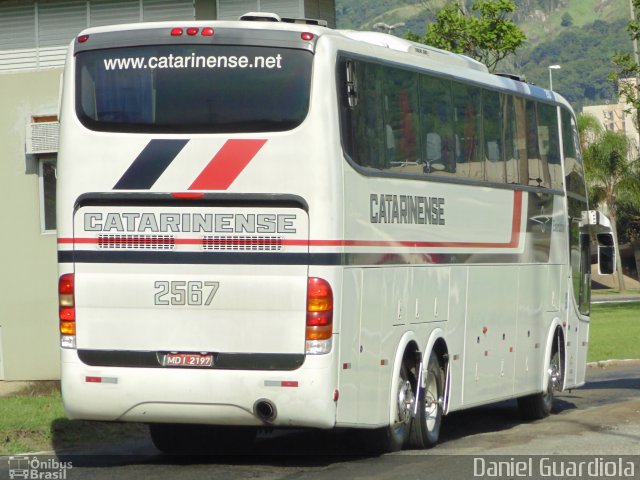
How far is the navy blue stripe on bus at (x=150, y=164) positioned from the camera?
38.7 feet

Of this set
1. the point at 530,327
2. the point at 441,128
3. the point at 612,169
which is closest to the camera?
the point at 441,128

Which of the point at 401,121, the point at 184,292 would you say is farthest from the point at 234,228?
the point at 401,121

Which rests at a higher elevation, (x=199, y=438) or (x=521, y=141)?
(x=521, y=141)

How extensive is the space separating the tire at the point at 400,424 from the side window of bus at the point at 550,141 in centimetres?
530

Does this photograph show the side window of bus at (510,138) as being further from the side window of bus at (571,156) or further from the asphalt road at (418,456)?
the asphalt road at (418,456)

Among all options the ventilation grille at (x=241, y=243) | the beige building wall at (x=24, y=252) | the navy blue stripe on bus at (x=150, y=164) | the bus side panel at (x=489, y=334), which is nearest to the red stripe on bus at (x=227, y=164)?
the navy blue stripe on bus at (x=150, y=164)

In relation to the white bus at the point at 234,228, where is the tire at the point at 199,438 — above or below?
below

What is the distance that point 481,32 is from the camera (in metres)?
35.0

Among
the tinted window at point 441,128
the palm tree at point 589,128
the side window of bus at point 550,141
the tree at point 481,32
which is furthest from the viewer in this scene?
the palm tree at point 589,128

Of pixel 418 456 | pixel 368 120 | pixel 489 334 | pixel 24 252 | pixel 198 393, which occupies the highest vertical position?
pixel 368 120

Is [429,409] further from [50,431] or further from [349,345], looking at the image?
[50,431]

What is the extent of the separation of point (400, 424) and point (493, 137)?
4.12m

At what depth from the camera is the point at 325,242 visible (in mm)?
11477

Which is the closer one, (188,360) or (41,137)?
(188,360)
